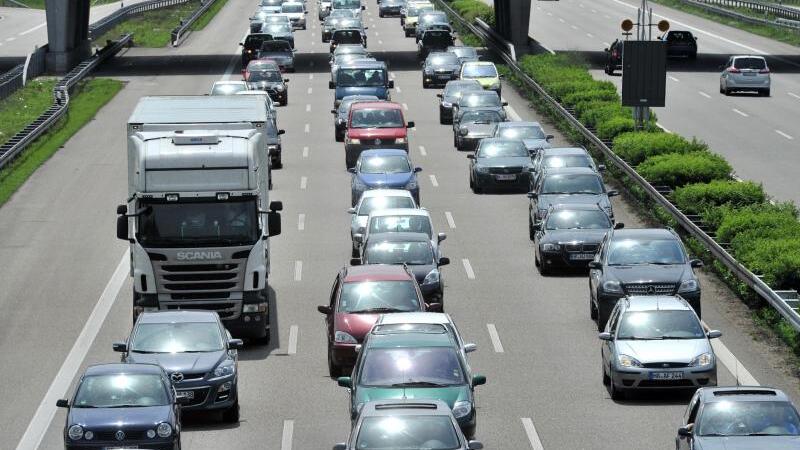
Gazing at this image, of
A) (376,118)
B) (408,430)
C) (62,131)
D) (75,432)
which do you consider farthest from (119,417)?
(62,131)

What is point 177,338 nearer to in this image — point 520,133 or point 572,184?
point 572,184

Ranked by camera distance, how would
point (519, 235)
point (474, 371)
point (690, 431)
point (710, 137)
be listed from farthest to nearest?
point (710, 137)
point (519, 235)
point (474, 371)
point (690, 431)

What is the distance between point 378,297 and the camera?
93.6 ft

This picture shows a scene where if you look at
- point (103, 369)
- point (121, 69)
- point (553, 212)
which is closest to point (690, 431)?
point (103, 369)

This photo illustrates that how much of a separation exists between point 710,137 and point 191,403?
116ft

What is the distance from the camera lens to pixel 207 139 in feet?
99.3

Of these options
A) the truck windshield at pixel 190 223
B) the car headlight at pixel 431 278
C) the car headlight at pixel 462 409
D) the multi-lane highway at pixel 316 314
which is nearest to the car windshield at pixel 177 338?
the multi-lane highway at pixel 316 314

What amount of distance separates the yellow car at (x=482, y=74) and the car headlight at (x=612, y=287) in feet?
119

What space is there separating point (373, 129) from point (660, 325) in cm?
2695

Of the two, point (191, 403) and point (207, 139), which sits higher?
point (207, 139)

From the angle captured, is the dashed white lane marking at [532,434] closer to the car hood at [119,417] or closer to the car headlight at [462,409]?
the car headlight at [462,409]

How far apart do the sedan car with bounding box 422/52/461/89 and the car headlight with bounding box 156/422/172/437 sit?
5135 centimetres

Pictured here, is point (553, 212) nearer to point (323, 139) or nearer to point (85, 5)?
point (323, 139)

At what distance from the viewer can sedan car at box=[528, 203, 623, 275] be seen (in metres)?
36.1
